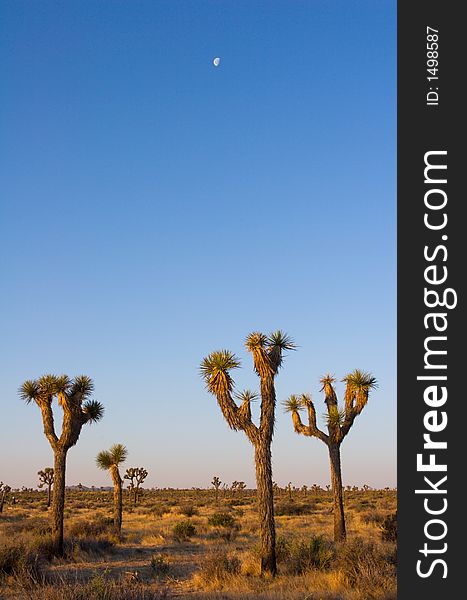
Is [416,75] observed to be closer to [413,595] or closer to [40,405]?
[413,595]

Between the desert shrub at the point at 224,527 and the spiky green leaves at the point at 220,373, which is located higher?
the spiky green leaves at the point at 220,373

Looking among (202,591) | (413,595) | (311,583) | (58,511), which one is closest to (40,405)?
(58,511)

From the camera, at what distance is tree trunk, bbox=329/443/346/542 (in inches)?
883

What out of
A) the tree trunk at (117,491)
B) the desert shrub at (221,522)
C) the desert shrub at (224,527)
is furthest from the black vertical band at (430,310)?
the desert shrub at (221,522)

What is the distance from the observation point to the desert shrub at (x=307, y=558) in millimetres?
14945

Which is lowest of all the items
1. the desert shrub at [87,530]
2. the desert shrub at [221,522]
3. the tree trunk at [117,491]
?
the desert shrub at [221,522]

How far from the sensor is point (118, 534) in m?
26.4

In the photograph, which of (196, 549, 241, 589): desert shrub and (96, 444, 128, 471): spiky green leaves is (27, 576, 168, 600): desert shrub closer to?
(196, 549, 241, 589): desert shrub

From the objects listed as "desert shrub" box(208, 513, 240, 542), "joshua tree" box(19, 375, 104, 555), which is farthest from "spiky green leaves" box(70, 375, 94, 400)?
"desert shrub" box(208, 513, 240, 542)

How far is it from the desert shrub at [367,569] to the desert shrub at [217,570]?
2.51m

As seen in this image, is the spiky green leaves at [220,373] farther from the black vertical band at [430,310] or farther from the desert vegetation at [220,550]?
the black vertical band at [430,310]

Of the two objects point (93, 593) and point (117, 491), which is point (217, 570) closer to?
point (93, 593)

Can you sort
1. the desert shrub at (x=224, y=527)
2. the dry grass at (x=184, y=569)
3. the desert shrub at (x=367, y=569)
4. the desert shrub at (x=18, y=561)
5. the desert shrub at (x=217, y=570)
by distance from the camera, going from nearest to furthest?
the dry grass at (x=184, y=569) < the desert shrub at (x=367, y=569) < the desert shrub at (x=18, y=561) < the desert shrub at (x=217, y=570) < the desert shrub at (x=224, y=527)

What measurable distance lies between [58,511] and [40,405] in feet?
11.0
